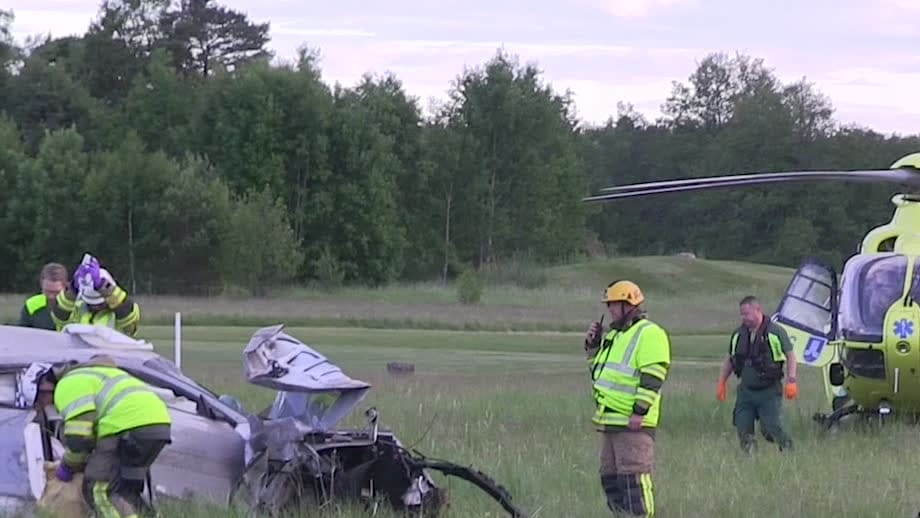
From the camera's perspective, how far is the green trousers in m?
12.8

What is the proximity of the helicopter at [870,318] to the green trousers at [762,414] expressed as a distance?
1.51 meters

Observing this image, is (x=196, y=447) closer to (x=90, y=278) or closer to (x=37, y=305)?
(x=90, y=278)

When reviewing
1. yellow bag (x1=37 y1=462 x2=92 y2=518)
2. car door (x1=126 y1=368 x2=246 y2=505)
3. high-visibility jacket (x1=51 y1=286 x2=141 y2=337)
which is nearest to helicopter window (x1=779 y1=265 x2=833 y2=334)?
high-visibility jacket (x1=51 y1=286 x2=141 y2=337)

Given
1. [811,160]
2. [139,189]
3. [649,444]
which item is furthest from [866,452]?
[811,160]

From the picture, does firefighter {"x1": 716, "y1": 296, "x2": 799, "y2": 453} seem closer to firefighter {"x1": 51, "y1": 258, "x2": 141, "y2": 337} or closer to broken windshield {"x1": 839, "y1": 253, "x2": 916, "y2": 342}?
broken windshield {"x1": 839, "y1": 253, "x2": 916, "y2": 342}

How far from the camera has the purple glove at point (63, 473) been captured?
7664 millimetres

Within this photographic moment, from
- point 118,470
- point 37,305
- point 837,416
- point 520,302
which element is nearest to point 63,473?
point 118,470

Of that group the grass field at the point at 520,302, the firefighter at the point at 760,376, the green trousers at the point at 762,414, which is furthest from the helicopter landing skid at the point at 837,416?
the grass field at the point at 520,302

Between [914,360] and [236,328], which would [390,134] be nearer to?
[236,328]

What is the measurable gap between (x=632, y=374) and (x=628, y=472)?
1.98ft

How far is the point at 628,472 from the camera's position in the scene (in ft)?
29.8

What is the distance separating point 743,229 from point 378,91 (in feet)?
74.3

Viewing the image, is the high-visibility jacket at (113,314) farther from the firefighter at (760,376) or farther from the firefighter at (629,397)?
the firefighter at (760,376)

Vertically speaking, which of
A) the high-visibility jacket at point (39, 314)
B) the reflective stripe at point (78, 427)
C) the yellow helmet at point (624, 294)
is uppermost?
the yellow helmet at point (624, 294)
